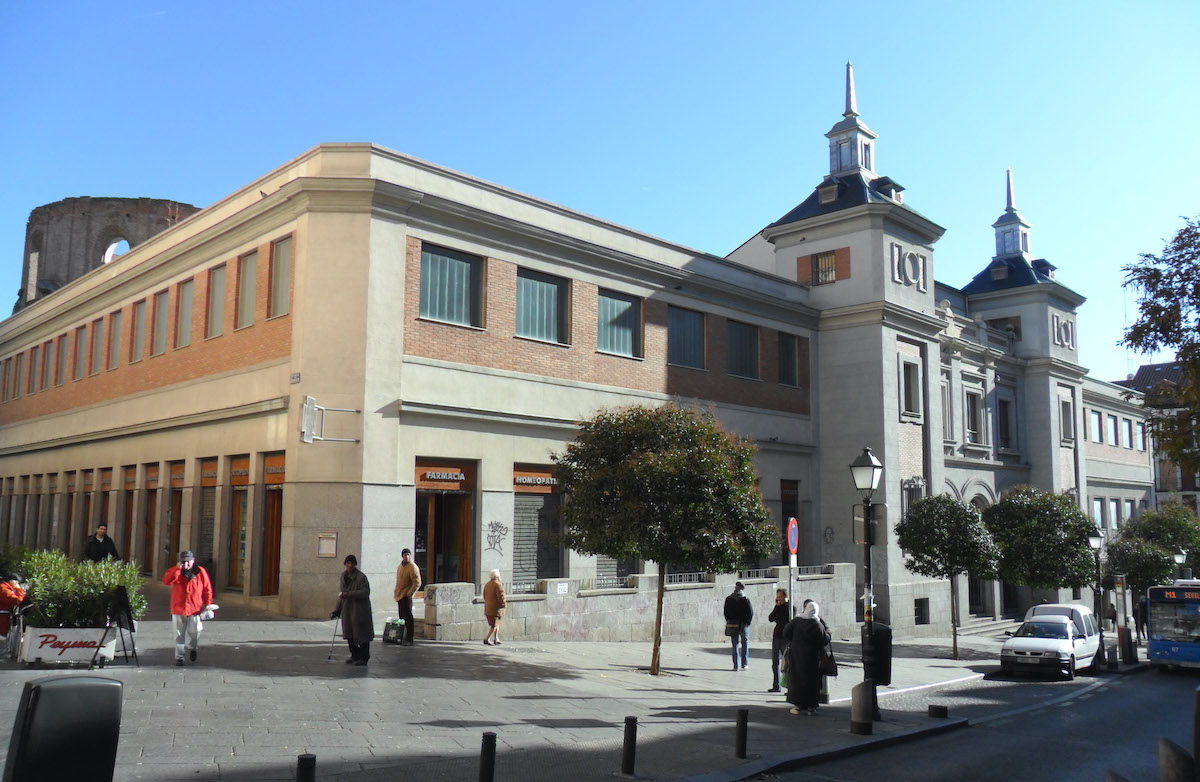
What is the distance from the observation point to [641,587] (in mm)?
21594

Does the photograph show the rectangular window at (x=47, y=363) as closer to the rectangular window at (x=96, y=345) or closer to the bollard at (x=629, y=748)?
the rectangular window at (x=96, y=345)

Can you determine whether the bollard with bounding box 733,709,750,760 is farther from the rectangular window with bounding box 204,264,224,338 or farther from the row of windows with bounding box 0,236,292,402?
the rectangular window with bounding box 204,264,224,338

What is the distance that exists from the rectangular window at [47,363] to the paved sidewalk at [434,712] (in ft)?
68.8

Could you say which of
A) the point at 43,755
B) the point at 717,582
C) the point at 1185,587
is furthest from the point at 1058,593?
the point at 43,755

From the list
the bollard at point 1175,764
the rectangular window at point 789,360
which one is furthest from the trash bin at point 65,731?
the rectangular window at point 789,360

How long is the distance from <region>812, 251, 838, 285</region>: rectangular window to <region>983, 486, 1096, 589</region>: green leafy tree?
32.8ft

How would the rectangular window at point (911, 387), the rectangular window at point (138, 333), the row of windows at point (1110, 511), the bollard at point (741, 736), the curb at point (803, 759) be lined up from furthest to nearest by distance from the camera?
1. the row of windows at point (1110, 511)
2. the rectangular window at point (911, 387)
3. the rectangular window at point (138, 333)
4. the bollard at point (741, 736)
5. the curb at point (803, 759)

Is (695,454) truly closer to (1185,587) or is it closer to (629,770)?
(629,770)

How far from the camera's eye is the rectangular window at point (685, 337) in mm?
28344

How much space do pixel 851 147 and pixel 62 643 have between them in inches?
1326

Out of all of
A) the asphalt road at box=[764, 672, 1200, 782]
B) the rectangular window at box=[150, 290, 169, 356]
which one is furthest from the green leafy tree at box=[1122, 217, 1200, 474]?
the rectangular window at box=[150, 290, 169, 356]

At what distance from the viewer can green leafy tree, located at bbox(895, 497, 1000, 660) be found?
1109 inches

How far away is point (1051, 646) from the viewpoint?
78.0 ft

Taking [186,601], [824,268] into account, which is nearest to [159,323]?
[186,601]
